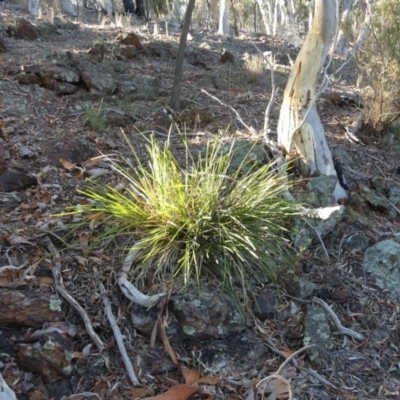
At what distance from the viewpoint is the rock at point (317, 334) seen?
2.81m

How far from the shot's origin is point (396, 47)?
21.5 ft

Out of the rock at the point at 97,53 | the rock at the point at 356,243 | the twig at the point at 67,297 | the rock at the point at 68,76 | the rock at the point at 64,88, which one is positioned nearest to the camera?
the twig at the point at 67,297

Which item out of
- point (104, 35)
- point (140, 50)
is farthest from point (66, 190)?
point (104, 35)

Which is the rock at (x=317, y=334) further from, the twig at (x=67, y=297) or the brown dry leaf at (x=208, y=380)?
the twig at (x=67, y=297)

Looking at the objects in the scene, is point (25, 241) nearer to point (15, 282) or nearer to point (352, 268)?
point (15, 282)

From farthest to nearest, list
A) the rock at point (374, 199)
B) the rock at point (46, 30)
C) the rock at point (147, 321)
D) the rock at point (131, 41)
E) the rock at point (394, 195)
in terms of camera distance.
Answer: the rock at point (46, 30) → the rock at point (131, 41) → the rock at point (394, 195) → the rock at point (374, 199) → the rock at point (147, 321)

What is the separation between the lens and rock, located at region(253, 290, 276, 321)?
9.80 feet

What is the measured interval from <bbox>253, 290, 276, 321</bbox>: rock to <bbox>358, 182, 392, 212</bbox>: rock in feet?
6.04

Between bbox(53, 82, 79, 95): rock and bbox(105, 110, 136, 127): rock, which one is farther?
bbox(53, 82, 79, 95): rock

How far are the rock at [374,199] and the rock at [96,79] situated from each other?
3.21 m

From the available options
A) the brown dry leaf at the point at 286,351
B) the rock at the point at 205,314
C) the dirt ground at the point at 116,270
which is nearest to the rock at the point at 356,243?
the dirt ground at the point at 116,270

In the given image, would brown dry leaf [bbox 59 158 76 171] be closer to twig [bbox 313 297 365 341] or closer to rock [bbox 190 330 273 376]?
rock [bbox 190 330 273 376]

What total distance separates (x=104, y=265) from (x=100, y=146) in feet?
5.65

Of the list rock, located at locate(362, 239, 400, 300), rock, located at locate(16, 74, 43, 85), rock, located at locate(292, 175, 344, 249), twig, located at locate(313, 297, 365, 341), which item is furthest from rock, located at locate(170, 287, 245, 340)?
rock, located at locate(16, 74, 43, 85)
